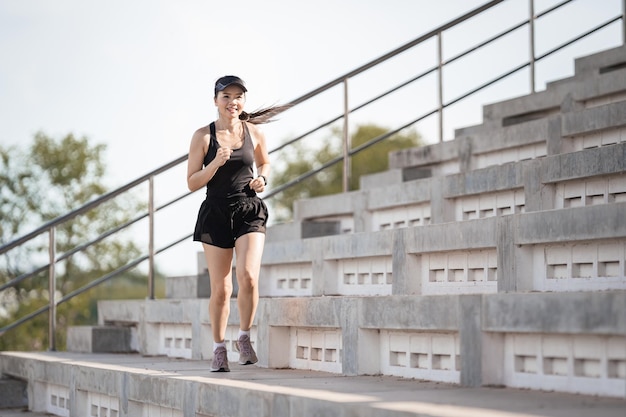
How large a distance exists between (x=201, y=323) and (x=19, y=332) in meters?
24.4

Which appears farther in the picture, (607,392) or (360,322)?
(360,322)

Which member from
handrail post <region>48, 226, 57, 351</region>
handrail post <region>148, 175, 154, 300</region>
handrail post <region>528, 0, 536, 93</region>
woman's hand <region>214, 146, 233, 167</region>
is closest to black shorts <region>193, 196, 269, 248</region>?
woman's hand <region>214, 146, 233, 167</region>

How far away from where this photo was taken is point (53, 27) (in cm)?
2983

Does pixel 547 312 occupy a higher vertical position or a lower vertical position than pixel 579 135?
lower

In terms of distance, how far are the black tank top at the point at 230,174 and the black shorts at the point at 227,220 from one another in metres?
0.04

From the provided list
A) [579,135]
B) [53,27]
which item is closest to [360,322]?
[579,135]

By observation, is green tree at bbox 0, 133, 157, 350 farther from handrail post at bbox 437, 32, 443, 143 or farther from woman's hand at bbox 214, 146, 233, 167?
woman's hand at bbox 214, 146, 233, 167

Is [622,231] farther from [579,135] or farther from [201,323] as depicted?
[201,323]

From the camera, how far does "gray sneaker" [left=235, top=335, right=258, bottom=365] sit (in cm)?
682

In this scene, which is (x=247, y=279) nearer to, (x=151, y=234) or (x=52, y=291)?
(x=151, y=234)

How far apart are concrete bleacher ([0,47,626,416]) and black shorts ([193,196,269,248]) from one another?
0.53 meters

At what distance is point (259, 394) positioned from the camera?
17.5 feet

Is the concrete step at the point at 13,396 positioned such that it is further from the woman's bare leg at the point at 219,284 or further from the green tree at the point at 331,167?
the green tree at the point at 331,167

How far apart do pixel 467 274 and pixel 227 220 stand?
1351 mm
